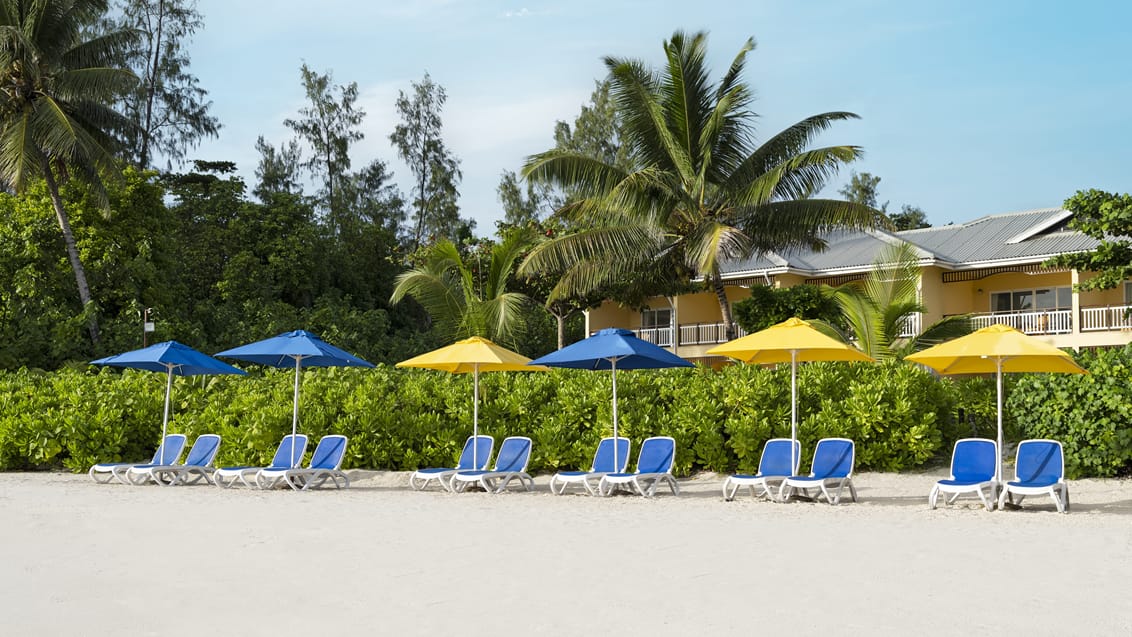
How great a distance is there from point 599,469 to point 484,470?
5.03 ft

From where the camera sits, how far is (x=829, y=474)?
12.3 meters

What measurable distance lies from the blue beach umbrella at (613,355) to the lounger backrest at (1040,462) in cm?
435

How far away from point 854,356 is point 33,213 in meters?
25.0

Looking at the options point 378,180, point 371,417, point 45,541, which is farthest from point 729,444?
point 378,180

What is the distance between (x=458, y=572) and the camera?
7.38m

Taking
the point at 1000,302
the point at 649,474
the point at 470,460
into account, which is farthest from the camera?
the point at 1000,302

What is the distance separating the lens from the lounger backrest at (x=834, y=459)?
12281 mm

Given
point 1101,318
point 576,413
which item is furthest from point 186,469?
point 1101,318

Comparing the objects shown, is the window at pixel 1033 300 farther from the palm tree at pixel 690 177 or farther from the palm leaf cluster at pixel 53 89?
the palm leaf cluster at pixel 53 89

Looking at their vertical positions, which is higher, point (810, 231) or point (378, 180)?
point (378, 180)

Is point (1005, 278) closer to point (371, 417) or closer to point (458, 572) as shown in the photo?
point (371, 417)

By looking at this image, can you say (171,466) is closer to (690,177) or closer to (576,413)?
(576,413)

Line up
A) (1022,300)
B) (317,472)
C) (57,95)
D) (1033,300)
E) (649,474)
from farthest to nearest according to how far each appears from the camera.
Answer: (1022,300) < (1033,300) < (57,95) < (317,472) < (649,474)

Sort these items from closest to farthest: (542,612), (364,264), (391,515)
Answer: (542,612), (391,515), (364,264)
